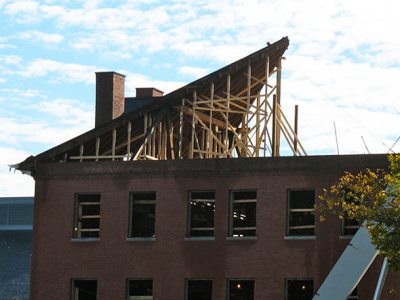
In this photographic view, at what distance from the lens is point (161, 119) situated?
174 feet

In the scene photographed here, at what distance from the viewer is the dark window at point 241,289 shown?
156 ft

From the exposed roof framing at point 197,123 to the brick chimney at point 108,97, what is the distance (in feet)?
7.41

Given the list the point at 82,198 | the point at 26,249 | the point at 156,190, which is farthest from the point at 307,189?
the point at 26,249

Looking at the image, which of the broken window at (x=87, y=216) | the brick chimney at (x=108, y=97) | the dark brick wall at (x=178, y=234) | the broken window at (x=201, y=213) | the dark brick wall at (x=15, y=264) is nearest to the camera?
the dark brick wall at (x=178, y=234)

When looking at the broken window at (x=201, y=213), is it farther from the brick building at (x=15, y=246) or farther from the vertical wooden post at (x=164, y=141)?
the brick building at (x=15, y=246)

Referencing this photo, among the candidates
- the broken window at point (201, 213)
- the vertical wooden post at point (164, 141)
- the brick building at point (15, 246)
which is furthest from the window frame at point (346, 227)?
the brick building at point (15, 246)

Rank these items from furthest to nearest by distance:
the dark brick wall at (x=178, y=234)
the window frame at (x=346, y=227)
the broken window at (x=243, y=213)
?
the broken window at (x=243, y=213), the dark brick wall at (x=178, y=234), the window frame at (x=346, y=227)

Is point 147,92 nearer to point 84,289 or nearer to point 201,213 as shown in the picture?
Result: point 201,213

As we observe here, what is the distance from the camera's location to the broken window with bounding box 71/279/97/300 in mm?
49938

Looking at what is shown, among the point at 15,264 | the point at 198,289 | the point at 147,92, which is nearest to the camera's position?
the point at 198,289

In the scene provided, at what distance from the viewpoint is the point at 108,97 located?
56.6 m

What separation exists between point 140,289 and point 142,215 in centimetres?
313

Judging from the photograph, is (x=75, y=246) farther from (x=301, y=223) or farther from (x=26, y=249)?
(x=26, y=249)

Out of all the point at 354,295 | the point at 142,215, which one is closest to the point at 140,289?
the point at 142,215
